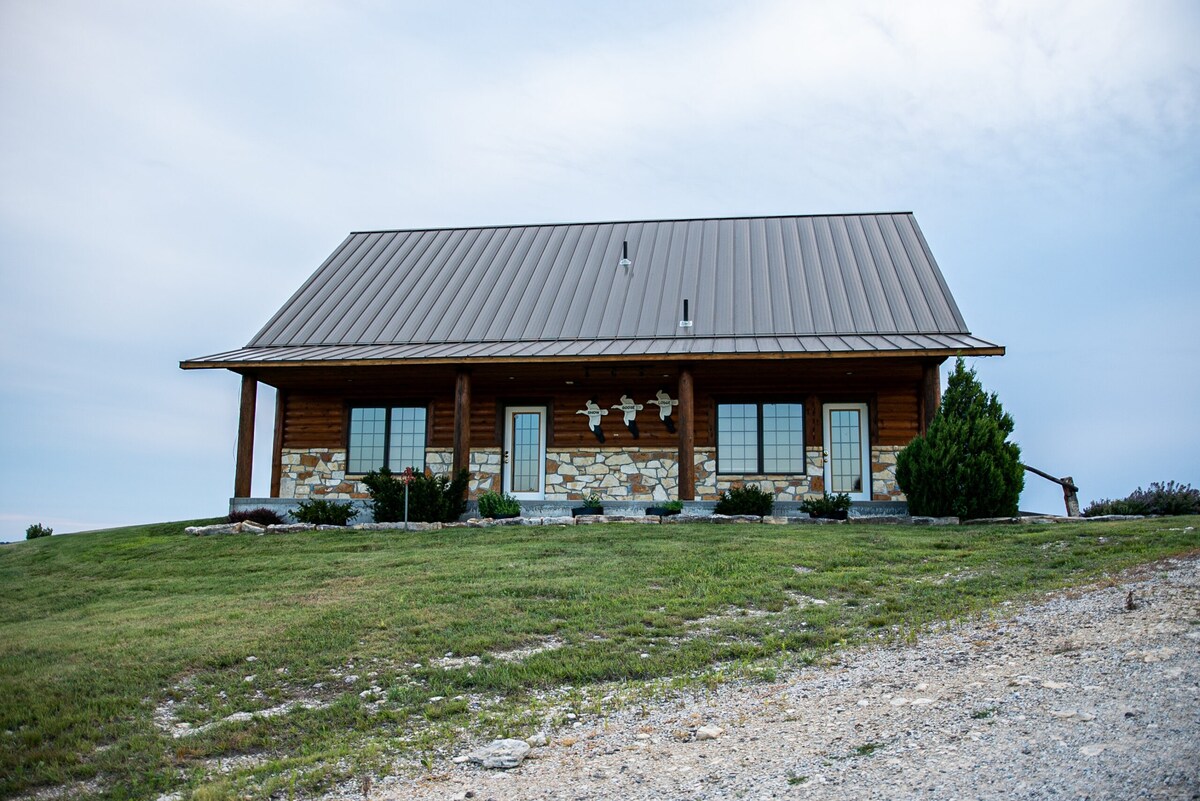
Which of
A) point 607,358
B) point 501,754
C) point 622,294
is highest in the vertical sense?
point 622,294

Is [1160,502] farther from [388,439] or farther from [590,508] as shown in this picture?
[388,439]

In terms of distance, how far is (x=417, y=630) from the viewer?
28.5 feet

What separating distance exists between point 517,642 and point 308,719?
6.41 feet

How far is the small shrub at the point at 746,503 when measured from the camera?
16062 mm

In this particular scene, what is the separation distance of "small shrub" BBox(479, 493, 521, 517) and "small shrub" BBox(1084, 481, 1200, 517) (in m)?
9.57

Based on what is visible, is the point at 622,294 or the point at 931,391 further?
the point at 622,294

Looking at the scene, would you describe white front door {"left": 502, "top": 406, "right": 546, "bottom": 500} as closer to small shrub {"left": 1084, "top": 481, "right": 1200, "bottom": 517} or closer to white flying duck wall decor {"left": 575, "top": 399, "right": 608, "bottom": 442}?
white flying duck wall decor {"left": 575, "top": 399, "right": 608, "bottom": 442}

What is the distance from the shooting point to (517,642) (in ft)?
27.2

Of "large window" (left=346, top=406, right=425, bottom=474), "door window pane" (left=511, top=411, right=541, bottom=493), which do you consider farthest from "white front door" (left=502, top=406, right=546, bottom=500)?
"large window" (left=346, top=406, right=425, bottom=474)

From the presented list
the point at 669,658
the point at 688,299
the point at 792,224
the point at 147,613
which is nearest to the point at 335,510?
the point at 147,613

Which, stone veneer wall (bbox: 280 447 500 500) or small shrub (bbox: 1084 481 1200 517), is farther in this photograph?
stone veneer wall (bbox: 280 447 500 500)

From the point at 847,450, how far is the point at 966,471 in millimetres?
→ 3495

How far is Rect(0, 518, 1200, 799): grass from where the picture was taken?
6.53 m

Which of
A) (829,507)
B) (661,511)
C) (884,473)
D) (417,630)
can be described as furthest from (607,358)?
(417,630)
